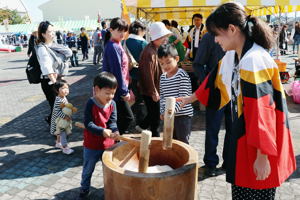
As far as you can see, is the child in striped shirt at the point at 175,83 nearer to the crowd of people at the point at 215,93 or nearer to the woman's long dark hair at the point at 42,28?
the crowd of people at the point at 215,93

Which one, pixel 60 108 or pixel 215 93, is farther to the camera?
pixel 60 108

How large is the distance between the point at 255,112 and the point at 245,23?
1.72 ft

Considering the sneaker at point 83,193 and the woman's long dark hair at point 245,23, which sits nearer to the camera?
the woman's long dark hair at point 245,23

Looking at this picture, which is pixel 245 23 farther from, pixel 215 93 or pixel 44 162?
pixel 44 162

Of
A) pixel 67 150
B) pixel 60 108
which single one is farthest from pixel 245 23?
pixel 67 150

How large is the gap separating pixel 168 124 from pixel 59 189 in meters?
1.71

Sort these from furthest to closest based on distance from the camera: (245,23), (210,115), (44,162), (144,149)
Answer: (44,162), (210,115), (144,149), (245,23)

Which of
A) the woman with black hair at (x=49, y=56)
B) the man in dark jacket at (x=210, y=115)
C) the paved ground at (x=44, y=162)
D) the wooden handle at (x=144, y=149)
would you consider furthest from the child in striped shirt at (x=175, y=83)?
the woman with black hair at (x=49, y=56)

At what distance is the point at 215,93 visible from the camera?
7.18ft

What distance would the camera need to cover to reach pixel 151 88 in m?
3.84

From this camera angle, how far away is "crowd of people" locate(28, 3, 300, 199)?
153 centimetres

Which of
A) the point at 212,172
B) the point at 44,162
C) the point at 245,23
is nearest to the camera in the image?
the point at 245,23

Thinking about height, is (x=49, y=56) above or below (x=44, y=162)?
above

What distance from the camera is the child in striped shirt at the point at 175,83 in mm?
2896
